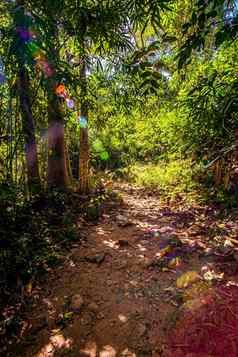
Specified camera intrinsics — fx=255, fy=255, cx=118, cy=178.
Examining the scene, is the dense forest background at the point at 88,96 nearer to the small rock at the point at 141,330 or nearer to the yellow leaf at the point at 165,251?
the yellow leaf at the point at 165,251

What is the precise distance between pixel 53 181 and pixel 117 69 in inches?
87.0

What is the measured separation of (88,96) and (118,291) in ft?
10.3

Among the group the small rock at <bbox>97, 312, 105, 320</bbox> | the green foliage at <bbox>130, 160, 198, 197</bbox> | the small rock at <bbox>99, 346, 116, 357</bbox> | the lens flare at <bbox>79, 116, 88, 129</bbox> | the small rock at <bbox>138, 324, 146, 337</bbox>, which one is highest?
the lens flare at <bbox>79, 116, 88, 129</bbox>

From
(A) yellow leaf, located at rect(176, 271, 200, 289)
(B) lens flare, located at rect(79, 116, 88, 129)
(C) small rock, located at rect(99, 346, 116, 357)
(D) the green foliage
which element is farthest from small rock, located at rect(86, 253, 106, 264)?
(B) lens flare, located at rect(79, 116, 88, 129)

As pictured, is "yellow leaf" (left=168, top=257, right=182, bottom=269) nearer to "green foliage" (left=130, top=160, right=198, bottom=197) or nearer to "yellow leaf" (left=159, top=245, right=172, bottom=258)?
"yellow leaf" (left=159, top=245, right=172, bottom=258)

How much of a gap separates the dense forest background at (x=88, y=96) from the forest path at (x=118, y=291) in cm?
38

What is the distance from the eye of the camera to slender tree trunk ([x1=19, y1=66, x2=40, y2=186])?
9.90ft

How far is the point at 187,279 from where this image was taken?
2.30m

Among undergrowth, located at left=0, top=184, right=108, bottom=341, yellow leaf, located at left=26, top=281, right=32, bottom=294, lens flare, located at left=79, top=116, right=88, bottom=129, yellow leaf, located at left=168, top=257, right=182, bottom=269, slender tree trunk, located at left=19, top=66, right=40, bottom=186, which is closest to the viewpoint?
undergrowth, located at left=0, top=184, right=108, bottom=341

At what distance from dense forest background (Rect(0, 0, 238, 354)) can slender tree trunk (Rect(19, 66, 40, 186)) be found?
2 centimetres

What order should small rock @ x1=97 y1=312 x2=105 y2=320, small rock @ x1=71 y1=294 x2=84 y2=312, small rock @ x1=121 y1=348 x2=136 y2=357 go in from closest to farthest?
small rock @ x1=121 y1=348 x2=136 y2=357, small rock @ x1=97 y1=312 x2=105 y2=320, small rock @ x1=71 y1=294 x2=84 y2=312

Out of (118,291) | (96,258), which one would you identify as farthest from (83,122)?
(118,291)

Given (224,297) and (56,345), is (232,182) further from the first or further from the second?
(56,345)

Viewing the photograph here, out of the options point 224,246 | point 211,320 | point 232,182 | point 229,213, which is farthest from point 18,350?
point 232,182
